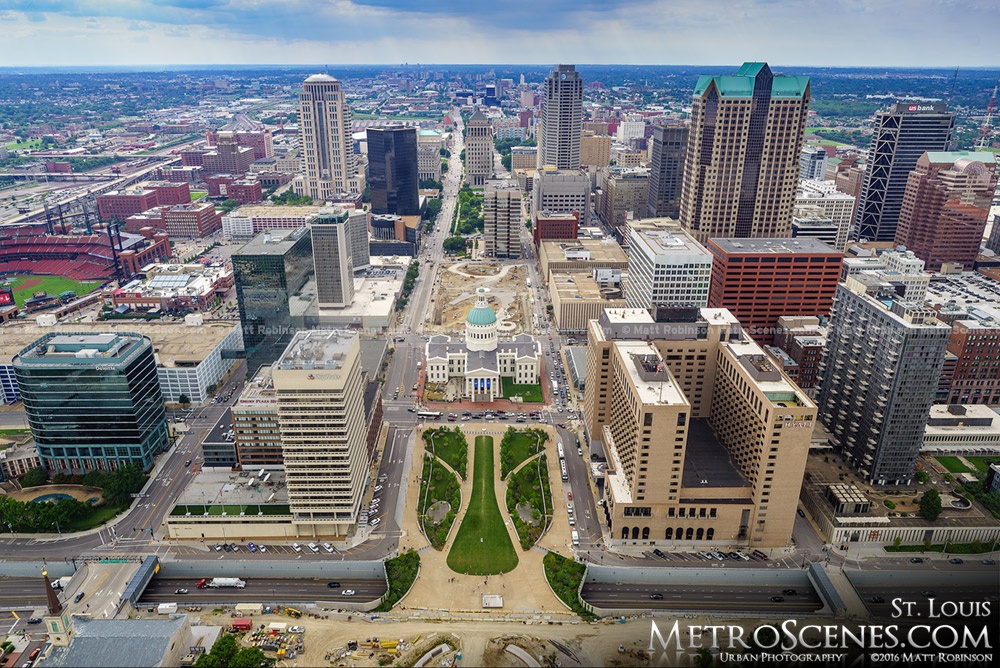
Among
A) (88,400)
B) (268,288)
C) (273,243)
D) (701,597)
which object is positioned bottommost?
(701,597)

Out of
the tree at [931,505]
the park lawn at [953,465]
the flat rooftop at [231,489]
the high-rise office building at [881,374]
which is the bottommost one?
the park lawn at [953,465]

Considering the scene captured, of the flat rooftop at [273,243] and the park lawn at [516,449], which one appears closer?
the park lawn at [516,449]

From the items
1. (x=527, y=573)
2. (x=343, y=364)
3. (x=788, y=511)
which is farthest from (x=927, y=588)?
(x=343, y=364)

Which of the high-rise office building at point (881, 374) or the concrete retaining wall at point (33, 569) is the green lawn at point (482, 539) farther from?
the high-rise office building at point (881, 374)

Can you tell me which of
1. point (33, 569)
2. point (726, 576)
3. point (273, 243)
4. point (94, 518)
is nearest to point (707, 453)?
point (726, 576)

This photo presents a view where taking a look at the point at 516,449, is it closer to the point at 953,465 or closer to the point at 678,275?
the point at 678,275

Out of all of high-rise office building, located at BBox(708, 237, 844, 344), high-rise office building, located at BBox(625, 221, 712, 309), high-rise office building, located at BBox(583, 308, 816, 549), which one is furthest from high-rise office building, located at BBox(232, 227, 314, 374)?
high-rise office building, located at BBox(708, 237, 844, 344)

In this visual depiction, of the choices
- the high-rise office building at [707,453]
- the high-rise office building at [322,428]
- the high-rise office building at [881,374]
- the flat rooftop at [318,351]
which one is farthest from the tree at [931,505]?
Result: the flat rooftop at [318,351]

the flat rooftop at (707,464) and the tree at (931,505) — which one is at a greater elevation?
the flat rooftop at (707,464)
